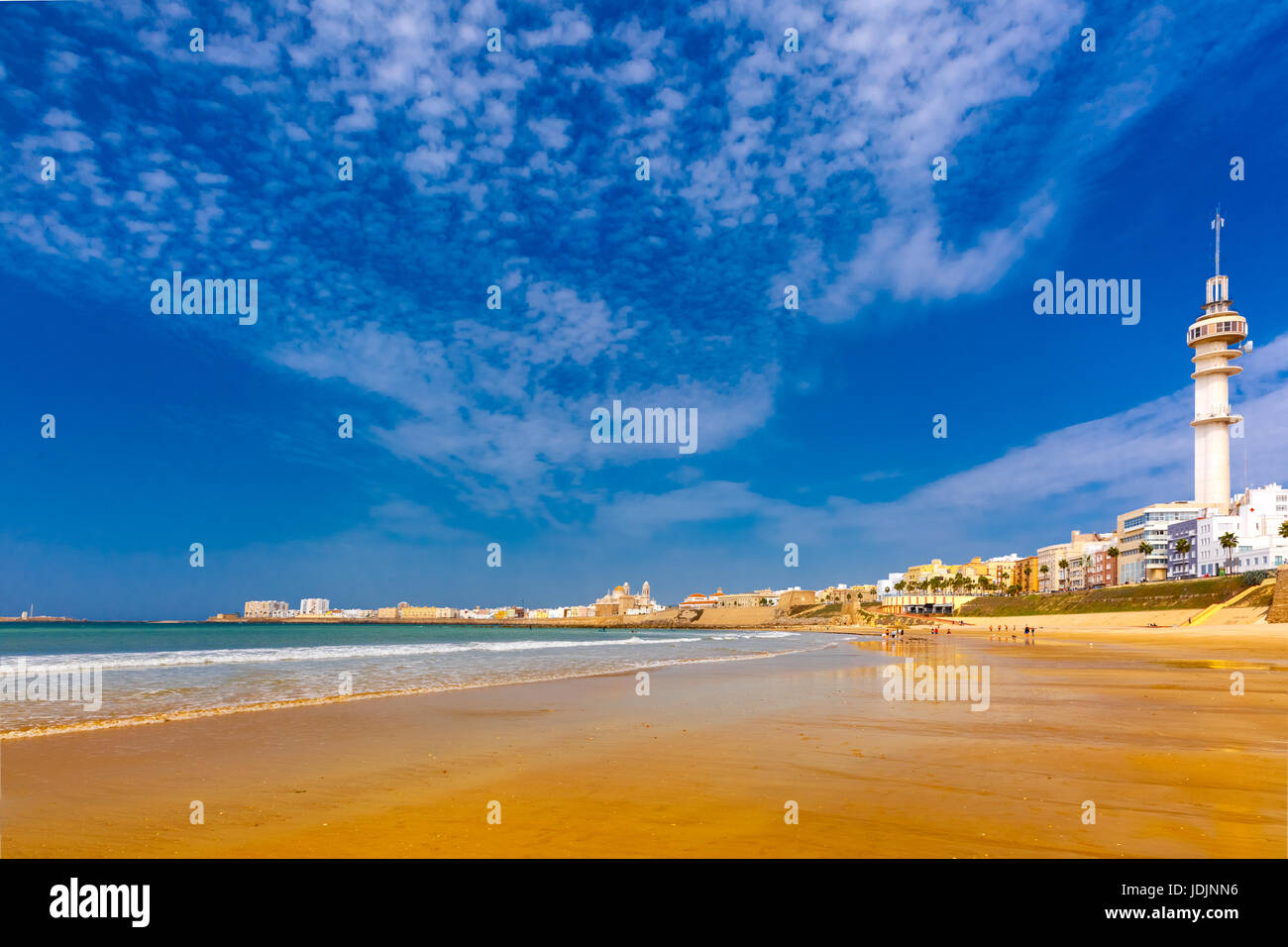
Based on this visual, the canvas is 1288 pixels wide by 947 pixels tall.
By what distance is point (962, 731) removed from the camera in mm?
12125

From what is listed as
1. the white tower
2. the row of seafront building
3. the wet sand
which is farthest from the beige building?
the wet sand

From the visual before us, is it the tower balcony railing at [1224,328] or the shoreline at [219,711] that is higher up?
the tower balcony railing at [1224,328]

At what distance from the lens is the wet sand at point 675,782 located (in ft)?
20.6

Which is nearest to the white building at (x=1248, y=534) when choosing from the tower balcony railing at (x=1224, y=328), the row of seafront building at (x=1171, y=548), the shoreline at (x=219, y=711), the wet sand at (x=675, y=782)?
the row of seafront building at (x=1171, y=548)

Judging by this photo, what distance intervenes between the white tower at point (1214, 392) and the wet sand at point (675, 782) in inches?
5272

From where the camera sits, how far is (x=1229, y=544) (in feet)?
302

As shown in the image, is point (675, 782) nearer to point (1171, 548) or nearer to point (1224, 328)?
point (1171, 548)

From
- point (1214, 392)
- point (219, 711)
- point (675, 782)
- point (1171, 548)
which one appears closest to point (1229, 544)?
point (1171, 548)

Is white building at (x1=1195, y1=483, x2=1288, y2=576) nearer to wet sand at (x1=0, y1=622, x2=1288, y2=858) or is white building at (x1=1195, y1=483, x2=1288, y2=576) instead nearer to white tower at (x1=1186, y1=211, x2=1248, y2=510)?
white tower at (x1=1186, y1=211, x2=1248, y2=510)

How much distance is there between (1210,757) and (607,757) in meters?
8.69

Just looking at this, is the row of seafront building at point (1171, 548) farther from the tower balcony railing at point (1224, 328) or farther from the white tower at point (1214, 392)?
the tower balcony railing at point (1224, 328)

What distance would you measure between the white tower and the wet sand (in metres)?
134
